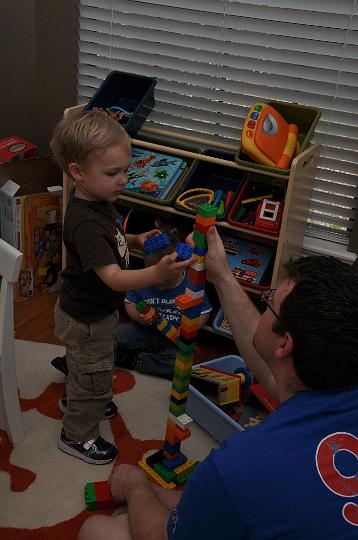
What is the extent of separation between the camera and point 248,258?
87.7 inches

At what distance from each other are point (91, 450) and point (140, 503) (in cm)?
39

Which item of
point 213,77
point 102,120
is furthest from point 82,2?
point 102,120

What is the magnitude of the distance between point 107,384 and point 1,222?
1171 mm

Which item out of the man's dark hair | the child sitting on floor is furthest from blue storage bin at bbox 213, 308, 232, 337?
the man's dark hair

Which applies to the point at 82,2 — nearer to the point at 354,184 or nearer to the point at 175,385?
the point at 354,184

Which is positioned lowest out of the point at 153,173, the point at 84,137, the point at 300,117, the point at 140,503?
the point at 140,503

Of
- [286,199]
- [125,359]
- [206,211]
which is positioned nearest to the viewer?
[206,211]

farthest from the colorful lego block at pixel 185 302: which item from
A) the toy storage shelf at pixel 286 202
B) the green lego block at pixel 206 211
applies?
the toy storage shelf at pixel 286 202

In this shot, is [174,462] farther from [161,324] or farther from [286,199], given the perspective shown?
[286,199]

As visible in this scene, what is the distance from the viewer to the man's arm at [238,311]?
53.6 inches

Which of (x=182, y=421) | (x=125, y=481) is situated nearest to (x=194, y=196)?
(x=182, y=421)

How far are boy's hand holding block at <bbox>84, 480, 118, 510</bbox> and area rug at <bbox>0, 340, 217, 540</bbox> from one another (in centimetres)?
3

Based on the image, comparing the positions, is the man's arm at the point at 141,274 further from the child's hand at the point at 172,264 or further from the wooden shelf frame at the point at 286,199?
the wooden shelf frame at the point at 286,199

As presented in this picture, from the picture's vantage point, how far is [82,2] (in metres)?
2.58
